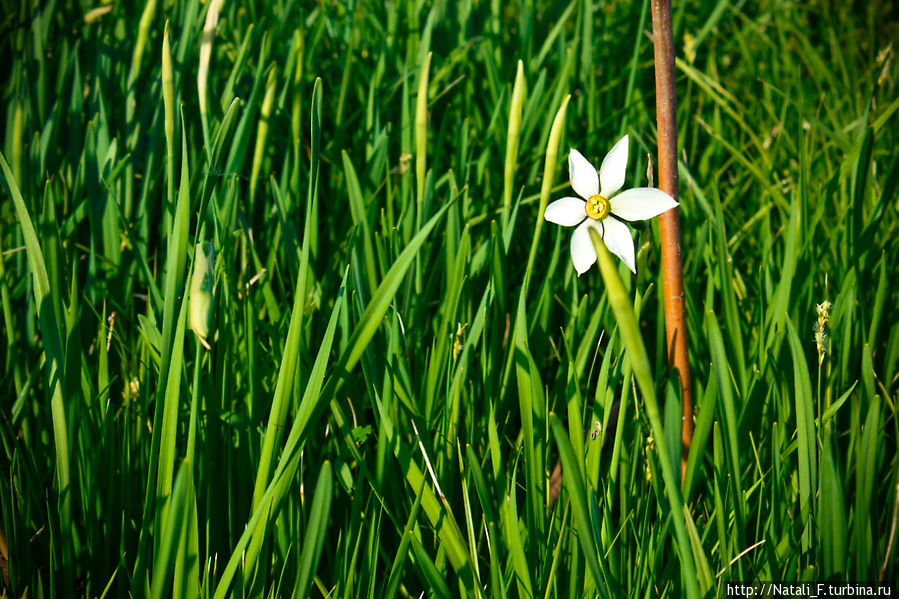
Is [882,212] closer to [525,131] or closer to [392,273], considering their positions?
[525,131]

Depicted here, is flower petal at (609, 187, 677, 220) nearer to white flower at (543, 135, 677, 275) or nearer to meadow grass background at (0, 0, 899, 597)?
white flower at (543, 135, 677, 275)

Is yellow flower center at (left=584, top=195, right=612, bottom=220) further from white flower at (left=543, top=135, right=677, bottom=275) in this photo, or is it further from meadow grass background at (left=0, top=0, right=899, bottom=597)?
meadow grass background at (left=0, top=0, right=899, bottom=597)

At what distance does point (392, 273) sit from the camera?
0.72 meters

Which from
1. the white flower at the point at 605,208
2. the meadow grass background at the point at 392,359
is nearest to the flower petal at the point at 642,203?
Result: the white flower at the point at 605,208

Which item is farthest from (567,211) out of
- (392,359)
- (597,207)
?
(392,359)

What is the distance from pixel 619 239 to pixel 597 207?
0.05m

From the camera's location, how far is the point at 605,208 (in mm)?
719

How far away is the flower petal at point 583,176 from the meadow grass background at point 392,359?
2.9 inches

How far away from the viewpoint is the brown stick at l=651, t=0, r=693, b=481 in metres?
0.68

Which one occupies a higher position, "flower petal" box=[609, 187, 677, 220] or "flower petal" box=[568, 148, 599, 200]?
"flower petal" box=[568, 148, 599, 200]

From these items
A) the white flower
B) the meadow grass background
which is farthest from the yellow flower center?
the meadow grass background

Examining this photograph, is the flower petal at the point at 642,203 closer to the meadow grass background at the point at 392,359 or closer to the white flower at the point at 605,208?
the white flower at the point at 605,208

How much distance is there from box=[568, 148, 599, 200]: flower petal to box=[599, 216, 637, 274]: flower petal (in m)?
0.04

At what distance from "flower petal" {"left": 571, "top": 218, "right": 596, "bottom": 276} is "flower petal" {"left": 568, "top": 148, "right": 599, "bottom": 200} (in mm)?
39
